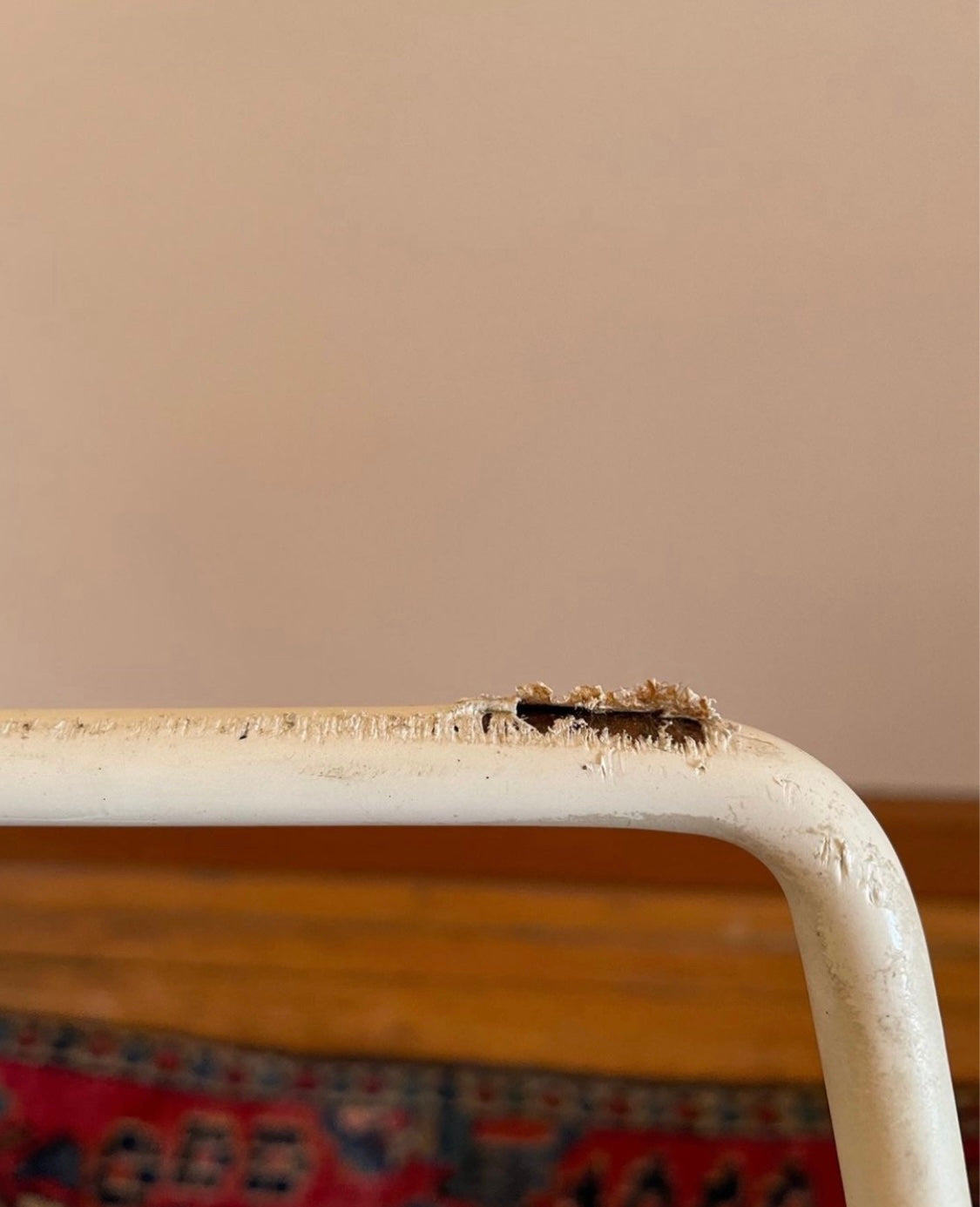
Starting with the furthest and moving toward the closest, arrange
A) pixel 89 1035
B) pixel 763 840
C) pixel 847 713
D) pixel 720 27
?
pixel 847 713
pixel 89 1035
pixel 720 27
pixel 763 840

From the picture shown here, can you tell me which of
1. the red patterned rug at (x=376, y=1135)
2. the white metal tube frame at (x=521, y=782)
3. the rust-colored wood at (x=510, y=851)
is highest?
the rust-colored wood at (x=510, y=851)

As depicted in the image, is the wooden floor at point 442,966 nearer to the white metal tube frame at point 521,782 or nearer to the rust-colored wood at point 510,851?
the rust-colored wood at point 510,851

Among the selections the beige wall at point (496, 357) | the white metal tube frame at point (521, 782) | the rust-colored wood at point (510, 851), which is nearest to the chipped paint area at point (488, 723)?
the white metal tube frame at point (521, 782)

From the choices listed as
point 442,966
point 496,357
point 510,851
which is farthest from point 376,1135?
point 496,357

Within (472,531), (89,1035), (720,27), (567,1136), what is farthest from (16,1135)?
(720,27)

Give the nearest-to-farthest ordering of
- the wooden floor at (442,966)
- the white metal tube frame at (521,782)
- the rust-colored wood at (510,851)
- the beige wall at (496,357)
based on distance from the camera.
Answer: the white metal tube frame at (521,782) → the beige wall at (496,357) → the wooden floor at (442,966) → the rust-colored wood at (510,851)

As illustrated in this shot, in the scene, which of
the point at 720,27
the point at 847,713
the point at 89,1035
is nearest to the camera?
the point at 720,27

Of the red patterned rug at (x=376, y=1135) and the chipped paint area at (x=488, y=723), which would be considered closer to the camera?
the chipped paint area at (x=488, y=723)

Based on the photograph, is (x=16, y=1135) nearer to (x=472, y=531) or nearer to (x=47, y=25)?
(x=472, y=531)
